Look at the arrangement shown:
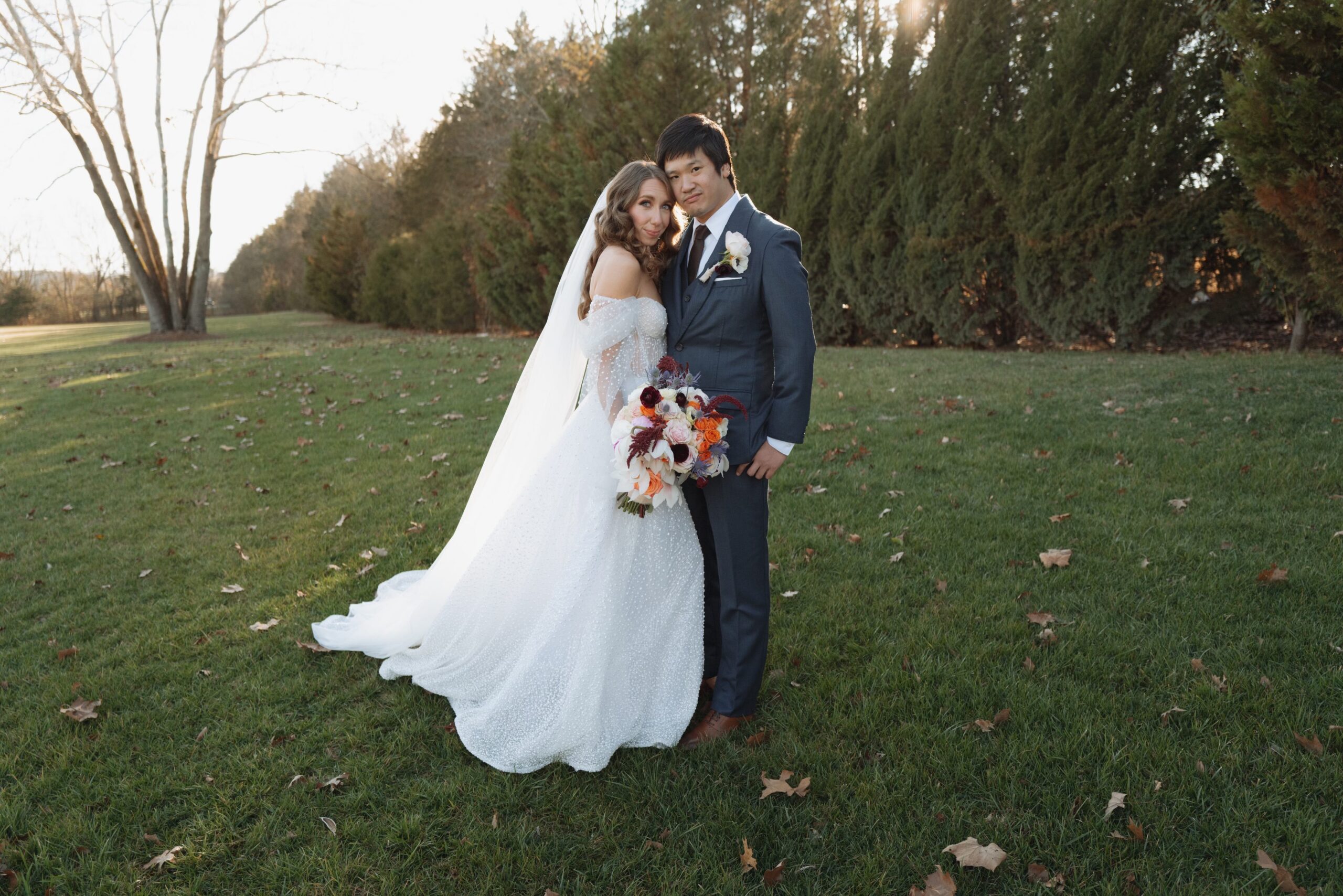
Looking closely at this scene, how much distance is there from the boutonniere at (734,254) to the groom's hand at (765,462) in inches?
26.9

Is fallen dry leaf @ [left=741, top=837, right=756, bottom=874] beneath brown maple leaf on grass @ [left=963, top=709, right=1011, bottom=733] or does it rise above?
beneath

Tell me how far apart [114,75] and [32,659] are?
79.6 feet

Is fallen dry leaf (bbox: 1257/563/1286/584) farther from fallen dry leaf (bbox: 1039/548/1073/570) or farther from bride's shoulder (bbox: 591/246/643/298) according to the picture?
bride's shoulder (bbox: 591/246/643/298)

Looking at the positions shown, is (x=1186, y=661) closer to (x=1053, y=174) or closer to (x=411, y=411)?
(x=411, y=411)

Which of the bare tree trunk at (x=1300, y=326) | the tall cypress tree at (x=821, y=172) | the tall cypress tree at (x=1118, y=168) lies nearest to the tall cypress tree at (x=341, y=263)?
the tall cypress tree at (x=821, y=172)

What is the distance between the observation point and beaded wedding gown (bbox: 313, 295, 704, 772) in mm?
3182

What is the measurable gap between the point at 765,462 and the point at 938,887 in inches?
60.1

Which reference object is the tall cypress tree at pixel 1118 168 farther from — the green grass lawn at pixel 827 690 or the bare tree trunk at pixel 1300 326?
the green grass lawn at pixel 827 690

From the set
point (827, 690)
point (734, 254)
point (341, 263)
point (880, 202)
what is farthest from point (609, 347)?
point (341, 263)

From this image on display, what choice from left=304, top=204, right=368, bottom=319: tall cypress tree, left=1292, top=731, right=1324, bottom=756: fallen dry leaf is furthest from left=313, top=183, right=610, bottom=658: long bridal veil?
left=304, top=204, right=368, bottom=319: tall cypress tree

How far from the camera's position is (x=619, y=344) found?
3.32 meters

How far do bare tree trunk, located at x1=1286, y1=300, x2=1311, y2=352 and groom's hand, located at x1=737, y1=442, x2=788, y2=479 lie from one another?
10.7 metres

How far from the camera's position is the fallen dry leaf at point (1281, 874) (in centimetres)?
230

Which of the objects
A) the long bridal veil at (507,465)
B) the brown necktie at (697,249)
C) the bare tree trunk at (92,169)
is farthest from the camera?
the bare tree trunk at (92,169)
